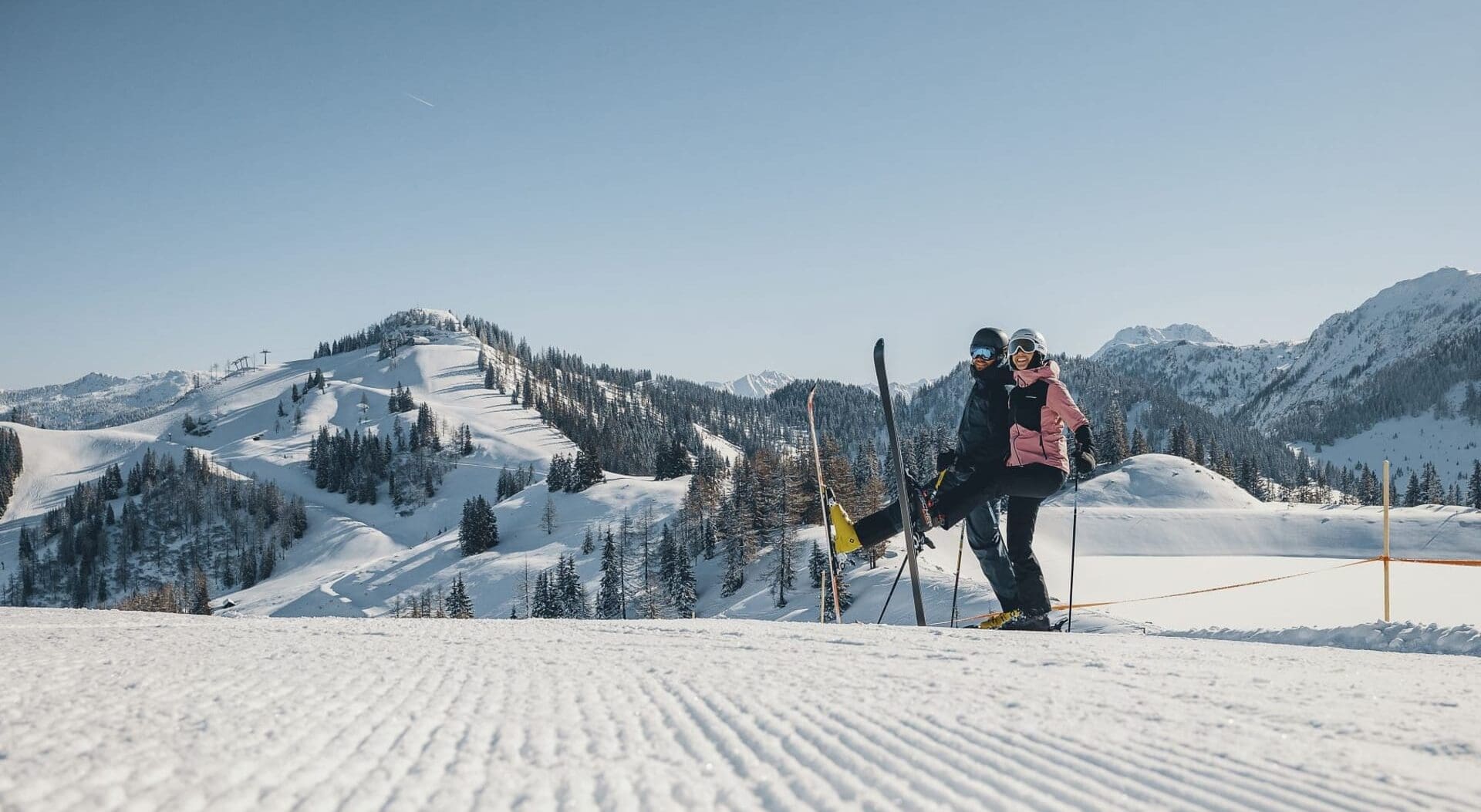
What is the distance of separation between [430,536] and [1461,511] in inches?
4722

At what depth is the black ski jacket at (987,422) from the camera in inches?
291

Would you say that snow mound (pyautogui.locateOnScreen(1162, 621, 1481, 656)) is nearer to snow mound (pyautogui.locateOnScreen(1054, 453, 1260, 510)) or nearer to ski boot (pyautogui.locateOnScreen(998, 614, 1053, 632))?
ski boot (pyautogui.locateOnScreen(998, 614, 1053, 632))

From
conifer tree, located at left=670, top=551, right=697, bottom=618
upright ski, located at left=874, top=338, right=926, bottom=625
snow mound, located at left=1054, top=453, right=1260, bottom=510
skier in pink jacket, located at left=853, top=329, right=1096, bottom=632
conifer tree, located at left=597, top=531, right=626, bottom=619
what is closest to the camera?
skier in pink jacket, located at left=853, top=329, right=1096, bottom=632

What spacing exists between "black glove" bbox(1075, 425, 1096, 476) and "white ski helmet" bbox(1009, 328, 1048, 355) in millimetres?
894

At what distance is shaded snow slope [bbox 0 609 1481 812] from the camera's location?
227 centimetres

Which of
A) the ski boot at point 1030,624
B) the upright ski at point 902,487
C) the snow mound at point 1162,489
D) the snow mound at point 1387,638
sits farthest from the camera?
the snow mound at point 1162,489

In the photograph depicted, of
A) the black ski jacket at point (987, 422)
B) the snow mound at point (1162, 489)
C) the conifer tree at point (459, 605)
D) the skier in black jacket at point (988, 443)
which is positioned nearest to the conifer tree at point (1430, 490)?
the snow mound at point (1162, 489)

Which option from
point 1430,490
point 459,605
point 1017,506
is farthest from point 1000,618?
point 1430,490

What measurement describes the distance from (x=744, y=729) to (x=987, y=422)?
539 centimetres

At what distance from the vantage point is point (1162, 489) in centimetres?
7106

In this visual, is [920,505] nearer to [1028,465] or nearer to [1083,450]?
[1028,465]

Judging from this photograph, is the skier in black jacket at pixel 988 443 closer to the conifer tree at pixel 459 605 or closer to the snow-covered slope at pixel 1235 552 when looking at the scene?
the snow-covered slope at pixel 1235 552

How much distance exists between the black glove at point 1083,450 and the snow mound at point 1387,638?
6.94ft

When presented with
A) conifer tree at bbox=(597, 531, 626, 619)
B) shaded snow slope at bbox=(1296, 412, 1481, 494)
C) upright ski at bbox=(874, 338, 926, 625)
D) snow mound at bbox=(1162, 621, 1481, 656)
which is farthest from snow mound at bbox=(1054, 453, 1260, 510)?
shaded snow slope at bbox=(1296, 412, 1481, 494)
